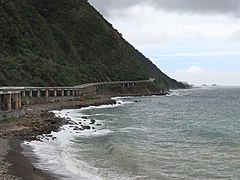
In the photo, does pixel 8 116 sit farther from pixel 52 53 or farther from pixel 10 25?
pixel 52 53

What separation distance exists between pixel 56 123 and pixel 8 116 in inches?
174

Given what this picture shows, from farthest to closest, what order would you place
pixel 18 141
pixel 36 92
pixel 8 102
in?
pixel 36 92 < pixel 8 102 < pixel 18 141

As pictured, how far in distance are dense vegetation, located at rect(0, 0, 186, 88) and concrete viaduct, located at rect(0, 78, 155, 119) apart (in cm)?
369

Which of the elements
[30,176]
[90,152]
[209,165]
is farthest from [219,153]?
[30,176]

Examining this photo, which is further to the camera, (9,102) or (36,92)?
(36,92)

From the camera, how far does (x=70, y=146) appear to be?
1092 inches

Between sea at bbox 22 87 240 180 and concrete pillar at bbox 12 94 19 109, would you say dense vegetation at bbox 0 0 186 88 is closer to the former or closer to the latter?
concrete pillar at bbox 12 94 19 109

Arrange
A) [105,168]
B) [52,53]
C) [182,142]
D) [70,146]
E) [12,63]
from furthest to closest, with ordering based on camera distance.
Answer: [52,53] < [12,63] < [182,142] < [70,146] < [105,168]

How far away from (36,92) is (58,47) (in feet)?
154

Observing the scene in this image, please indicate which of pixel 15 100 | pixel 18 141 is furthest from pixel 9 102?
pixel 18 141

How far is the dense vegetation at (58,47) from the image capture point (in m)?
81.0

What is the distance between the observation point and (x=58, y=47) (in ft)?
376

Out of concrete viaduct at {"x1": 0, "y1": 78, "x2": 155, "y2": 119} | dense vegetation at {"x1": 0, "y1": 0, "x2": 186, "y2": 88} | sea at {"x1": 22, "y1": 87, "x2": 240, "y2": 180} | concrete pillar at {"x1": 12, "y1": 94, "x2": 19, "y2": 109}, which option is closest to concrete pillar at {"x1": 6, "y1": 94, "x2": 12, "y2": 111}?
concrete viaduct at {"x1": 0, "y1": 78, "x2": 155, "y2": 119}

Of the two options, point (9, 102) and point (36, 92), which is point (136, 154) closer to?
point (9, 102)
